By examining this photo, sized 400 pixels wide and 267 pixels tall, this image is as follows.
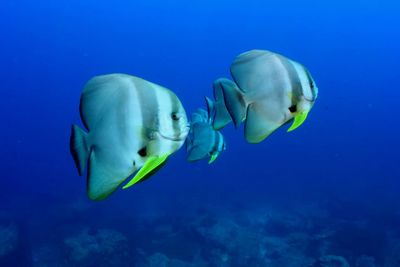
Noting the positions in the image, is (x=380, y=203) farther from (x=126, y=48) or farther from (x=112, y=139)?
(x=126, y=48)

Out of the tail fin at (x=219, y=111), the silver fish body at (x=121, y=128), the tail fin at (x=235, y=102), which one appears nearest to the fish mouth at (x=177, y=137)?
the silver fish body at (x=121, y=128)

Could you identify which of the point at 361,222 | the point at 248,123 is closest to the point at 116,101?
the point at 248,123

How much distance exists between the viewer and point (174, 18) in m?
129

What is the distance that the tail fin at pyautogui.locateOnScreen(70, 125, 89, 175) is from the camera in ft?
4.63

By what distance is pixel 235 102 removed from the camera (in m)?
1.84

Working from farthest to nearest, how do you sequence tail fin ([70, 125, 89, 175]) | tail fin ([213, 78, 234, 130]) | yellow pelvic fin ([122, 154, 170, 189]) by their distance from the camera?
tail fin ([213, 78, 234, 130]) < tail fin ([70, 125, 89, 175]) < yellow pelvic fin ([122, 154, 170, 189])

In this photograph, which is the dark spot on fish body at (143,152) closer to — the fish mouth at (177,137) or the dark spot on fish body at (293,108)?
the fish mouth at (177,137)

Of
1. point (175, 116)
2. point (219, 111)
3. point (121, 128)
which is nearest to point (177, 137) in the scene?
point (175, 116)

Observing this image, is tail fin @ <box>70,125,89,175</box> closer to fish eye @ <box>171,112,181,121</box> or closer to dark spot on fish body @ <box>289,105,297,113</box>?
fish eye @ <box>171,112,181,121</box>

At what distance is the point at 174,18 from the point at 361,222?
122062 mm

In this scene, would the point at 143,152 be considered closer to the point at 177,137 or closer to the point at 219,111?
the point at 177,137

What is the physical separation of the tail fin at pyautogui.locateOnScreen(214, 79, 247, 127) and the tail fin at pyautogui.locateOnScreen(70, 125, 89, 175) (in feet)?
2.31

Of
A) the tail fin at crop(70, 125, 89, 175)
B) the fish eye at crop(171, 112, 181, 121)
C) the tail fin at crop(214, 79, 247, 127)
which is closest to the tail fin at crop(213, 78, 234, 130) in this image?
the tail fin at crop(214, 79, 247, 127)

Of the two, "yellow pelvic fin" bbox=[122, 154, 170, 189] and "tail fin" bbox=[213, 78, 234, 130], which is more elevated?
"tail fin" bbox=[213, 78, 234, 130]
